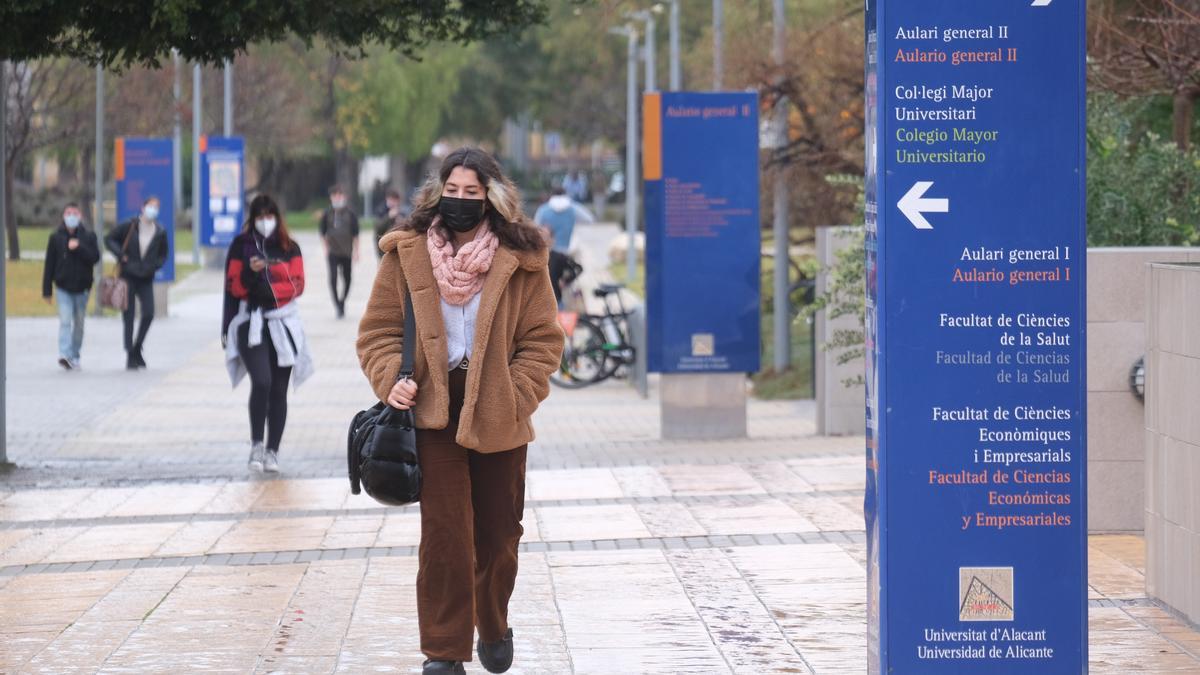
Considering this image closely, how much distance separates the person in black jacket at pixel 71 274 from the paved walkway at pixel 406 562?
495 centimetres

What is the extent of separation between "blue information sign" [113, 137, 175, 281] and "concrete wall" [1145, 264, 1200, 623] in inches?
852

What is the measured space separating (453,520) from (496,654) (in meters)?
0.51

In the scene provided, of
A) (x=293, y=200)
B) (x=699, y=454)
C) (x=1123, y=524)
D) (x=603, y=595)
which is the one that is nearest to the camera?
(x=603, y=595)

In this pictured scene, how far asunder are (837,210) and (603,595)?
13914 mm

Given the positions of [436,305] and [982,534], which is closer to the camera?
[982,534]

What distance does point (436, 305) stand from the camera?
19.2 feet

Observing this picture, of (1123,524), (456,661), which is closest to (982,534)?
(456,661)

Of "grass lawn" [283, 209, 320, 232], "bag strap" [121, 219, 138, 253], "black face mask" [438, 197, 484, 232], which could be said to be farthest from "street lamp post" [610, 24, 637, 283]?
"black face mask" [438, 197, 484, 232]

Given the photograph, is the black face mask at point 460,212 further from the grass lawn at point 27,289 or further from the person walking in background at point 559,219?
the grass lawn at point 27,289

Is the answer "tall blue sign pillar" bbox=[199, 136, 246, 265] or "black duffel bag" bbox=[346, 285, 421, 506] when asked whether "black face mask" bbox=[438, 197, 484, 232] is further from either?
"tall blue sign pillar" bbox=[199, 136, 246, 265]

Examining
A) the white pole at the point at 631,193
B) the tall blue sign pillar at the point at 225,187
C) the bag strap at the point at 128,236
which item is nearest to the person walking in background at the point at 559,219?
the bag strap at the point at 128,236

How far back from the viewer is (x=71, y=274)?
2069 centimetres

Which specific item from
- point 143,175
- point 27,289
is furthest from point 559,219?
point 27,289

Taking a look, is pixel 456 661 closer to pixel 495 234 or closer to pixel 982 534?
pixel 495 234
